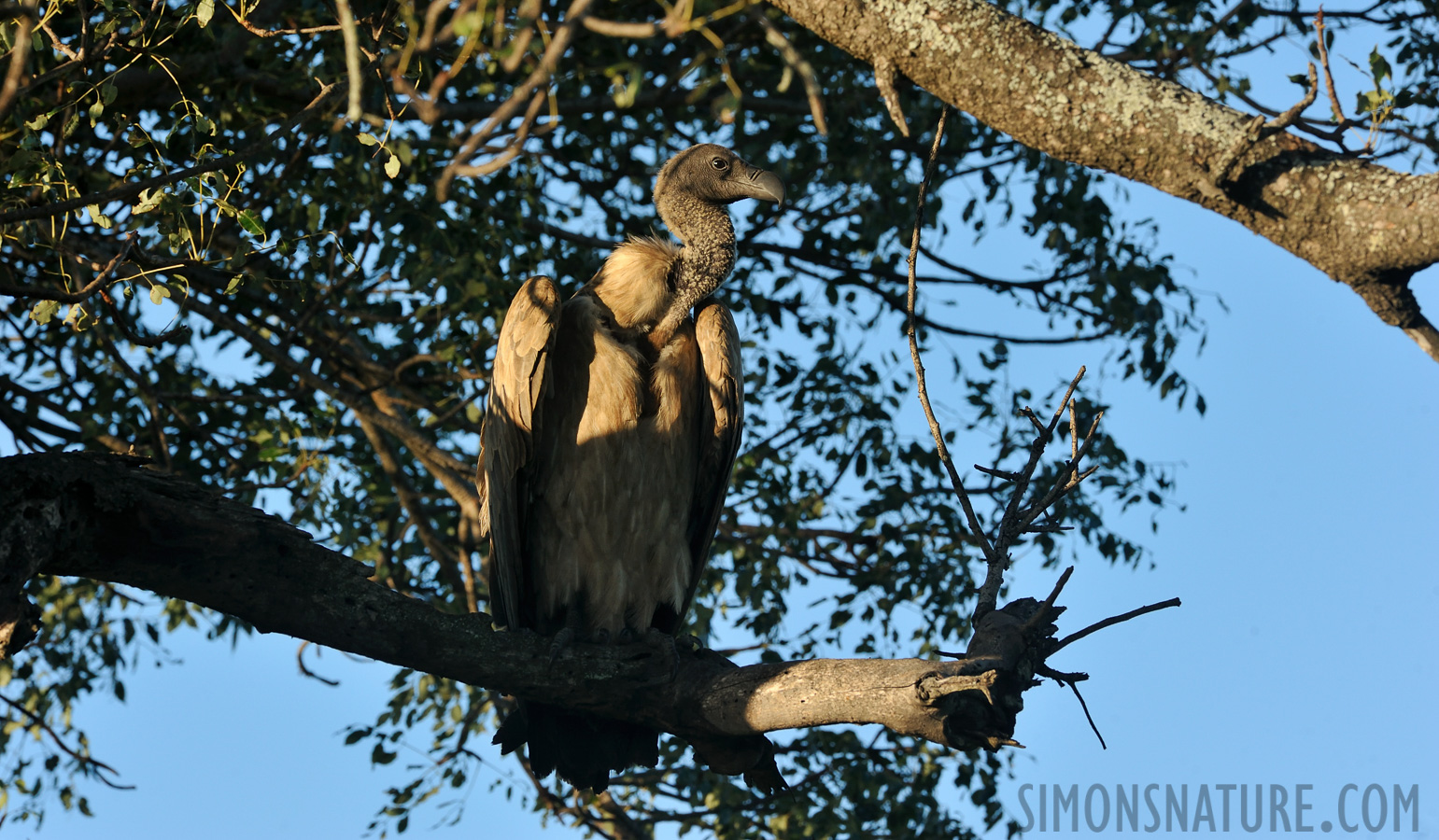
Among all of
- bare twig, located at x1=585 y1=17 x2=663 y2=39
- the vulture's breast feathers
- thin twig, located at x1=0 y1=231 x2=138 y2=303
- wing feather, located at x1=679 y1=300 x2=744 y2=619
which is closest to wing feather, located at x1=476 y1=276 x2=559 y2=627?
the vulture's breast feathers

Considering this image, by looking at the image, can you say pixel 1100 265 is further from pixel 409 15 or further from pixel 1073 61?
pixel 409 15

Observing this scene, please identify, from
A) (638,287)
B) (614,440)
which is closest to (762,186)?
(638,287)

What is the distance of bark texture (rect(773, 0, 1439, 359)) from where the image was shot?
295 centimetres

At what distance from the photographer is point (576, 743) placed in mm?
4234

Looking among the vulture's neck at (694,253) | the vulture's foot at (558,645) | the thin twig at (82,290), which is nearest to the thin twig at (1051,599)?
the vulture's foot at (558,645)

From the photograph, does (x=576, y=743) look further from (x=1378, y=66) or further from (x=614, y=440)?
(x=1378, y=66)

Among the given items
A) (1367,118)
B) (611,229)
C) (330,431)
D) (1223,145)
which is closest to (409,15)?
(1223,145)

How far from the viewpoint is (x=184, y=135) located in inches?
189

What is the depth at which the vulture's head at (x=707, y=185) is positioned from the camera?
16.5 ft

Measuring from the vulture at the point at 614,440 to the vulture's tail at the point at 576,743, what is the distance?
0.02 meters

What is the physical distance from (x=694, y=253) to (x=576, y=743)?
207 centimetres

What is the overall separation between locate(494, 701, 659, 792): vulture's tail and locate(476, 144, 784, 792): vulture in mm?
15

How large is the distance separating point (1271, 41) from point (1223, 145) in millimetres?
4007

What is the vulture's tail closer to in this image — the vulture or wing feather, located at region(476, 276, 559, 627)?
the vulture
